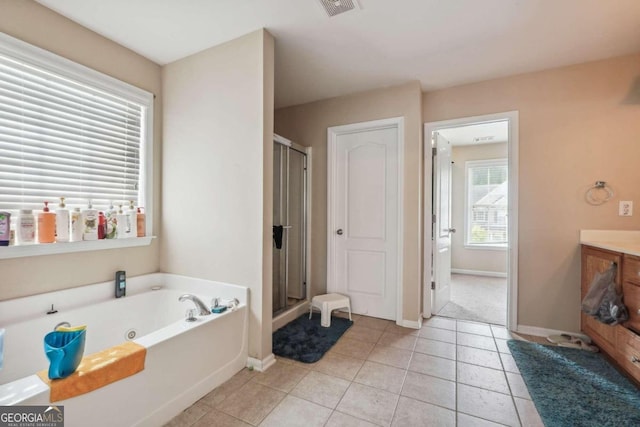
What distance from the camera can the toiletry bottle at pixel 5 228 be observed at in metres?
1.55

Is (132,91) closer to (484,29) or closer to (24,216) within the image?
(24,216)

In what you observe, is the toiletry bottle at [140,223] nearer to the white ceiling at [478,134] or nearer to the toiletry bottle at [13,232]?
the toiletry bottle at [13,232]

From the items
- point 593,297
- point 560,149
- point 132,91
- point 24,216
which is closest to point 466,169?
point 560,149

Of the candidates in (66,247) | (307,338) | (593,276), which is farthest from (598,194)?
(66,247)

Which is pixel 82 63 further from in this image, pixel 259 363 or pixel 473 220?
pixel 473 220

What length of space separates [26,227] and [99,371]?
111 cm

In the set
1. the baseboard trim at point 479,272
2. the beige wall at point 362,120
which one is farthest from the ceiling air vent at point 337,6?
the baseboard trim at point 479,272

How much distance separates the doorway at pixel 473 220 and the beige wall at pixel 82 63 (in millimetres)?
2693

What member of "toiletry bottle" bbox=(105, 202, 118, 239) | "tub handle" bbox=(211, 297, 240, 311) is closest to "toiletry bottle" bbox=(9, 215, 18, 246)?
"toiletry bottle" bbox=(105, 202, 118, 239)

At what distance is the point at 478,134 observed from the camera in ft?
15.0

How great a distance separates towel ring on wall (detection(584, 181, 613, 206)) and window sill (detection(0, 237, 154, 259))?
12.4ft

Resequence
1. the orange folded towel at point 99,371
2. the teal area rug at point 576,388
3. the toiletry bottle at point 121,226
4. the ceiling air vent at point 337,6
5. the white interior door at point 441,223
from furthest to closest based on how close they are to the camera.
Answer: the white interior door at point 441,223 < the toiletry bottle at point 121,226 < the ceiling air vent at point 337,6 < the teal area rug at point 576,388 < the orange folded towel at point 99,371

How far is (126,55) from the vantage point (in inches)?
86.8

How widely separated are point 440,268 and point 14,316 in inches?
138
